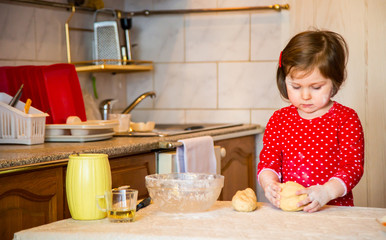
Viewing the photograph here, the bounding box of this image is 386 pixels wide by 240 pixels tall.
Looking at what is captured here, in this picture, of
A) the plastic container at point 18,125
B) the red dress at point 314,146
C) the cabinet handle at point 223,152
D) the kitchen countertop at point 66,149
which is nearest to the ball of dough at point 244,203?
the red dress at point 314,146

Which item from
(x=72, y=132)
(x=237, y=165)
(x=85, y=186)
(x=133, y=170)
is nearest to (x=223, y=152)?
(x=237, y=165)

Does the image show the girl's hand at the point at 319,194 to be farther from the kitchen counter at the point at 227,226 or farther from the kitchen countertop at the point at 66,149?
the kitchen countertop at the point at 66,149

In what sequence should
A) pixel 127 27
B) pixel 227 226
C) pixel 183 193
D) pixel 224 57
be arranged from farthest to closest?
pixel 224 57
pixel 127 27
pixel 183 193
pixel 227 226

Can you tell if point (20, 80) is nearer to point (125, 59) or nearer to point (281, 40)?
point (125, 59)

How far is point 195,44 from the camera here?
297 centimetres

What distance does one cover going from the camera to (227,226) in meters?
1.00

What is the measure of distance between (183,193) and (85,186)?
7.9 inches

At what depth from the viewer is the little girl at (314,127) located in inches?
57.1

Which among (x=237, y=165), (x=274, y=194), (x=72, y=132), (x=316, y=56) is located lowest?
(x=237, y=165)

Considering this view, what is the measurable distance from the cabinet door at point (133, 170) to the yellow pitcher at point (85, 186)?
2.29 feet

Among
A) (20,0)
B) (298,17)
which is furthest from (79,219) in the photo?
(298,17)

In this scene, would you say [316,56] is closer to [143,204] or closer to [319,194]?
[319,194]

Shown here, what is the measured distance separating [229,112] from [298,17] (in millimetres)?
625

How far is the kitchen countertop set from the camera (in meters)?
1.43
